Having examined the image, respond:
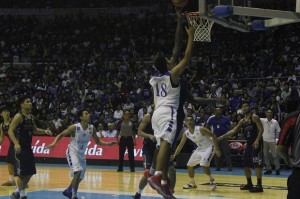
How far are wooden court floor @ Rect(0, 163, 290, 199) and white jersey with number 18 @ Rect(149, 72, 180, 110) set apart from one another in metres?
5.45

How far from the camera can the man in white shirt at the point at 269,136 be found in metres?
18.8

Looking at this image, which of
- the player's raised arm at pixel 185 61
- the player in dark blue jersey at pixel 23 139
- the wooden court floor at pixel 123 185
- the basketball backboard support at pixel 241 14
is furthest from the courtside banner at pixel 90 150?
the player's raised arm at pixel 185 61

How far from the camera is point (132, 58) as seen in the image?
30.9 m

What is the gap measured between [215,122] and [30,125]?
979 centimetres

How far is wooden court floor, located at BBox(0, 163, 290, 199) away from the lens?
1351 centimetres

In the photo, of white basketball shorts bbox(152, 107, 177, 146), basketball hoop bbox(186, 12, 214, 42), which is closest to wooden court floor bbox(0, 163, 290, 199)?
basketball hoop bbox(186, 12, 214, 42)

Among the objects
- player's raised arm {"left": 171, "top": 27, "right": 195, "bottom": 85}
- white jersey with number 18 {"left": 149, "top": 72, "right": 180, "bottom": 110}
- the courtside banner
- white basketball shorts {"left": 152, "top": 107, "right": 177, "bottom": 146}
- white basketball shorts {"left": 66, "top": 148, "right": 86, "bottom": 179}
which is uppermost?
player's raised arm {"left": 171, "top": 27, "right": 195, "bottom": 85}

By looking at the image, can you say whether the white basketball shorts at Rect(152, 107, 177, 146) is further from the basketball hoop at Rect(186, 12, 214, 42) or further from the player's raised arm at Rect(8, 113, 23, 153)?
the player's raised arm at Rect(8, 113, 23, 153)

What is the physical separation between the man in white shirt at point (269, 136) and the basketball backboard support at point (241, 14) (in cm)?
872

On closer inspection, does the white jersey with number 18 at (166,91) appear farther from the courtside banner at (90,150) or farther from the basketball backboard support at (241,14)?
the courtside banner at (90,150)

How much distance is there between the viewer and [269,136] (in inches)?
744

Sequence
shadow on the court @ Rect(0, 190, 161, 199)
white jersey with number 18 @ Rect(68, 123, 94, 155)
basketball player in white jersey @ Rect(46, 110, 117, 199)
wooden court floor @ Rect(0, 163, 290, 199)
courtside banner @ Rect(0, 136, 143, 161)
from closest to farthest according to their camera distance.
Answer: basketball player in white jersey @ Rect(46, 110, 117, 199) → white jersey with number 18 @ Rect(68, 123, 94, 155) → shadow on the court @ Rect(0, 190, 161, 199) → wooden court floor @ Rect(0, 163, 290, 199) → courtside banner @ Rect(0, 136, 143, 161)

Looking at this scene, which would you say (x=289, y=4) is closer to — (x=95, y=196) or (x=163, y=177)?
(x=95, y=196)

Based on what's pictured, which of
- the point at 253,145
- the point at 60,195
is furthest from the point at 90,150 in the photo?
the point at 253,145
